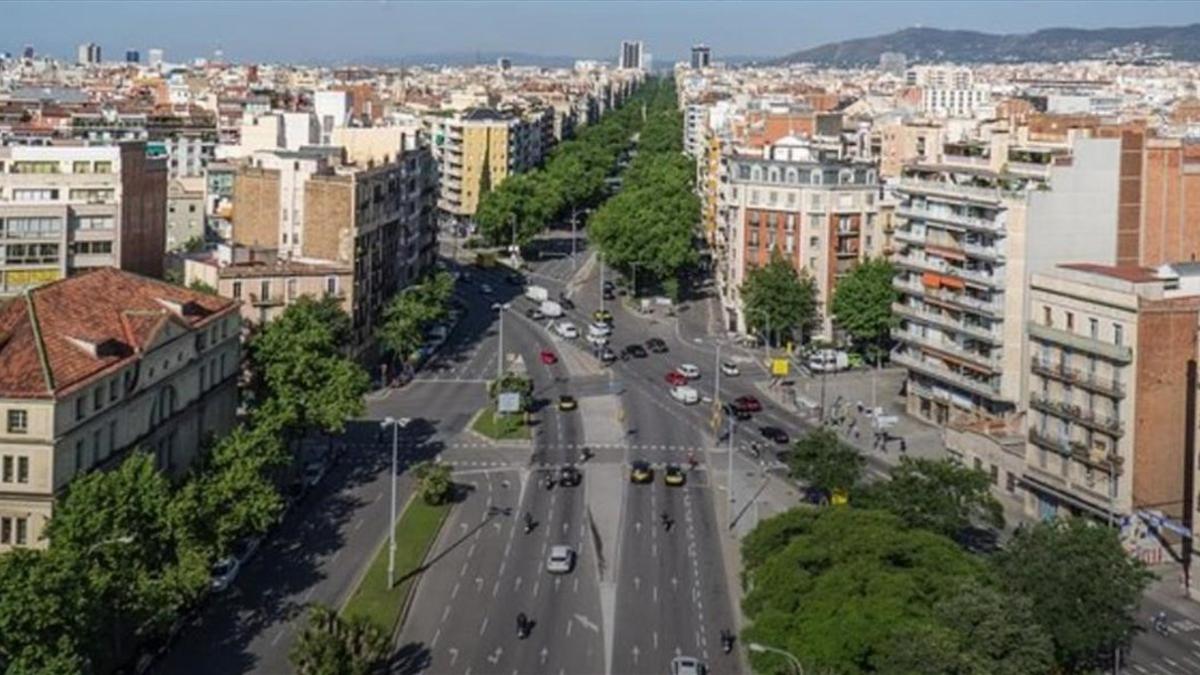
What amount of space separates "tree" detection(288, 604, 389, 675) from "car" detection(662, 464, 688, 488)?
22.6 metres

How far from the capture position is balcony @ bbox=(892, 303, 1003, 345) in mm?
70438

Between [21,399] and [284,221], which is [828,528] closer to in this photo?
[21,399]

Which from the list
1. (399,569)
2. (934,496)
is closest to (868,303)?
(934,496)

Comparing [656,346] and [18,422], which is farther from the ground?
[18,422]

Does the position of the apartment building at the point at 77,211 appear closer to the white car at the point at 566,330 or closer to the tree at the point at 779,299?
the white car at the point at 566,330

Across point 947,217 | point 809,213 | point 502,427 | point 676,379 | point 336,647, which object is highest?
point 809,213

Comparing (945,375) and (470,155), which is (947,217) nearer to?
(945,375)

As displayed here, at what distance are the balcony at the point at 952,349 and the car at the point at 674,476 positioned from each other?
16017mm

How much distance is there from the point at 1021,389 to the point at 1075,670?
26.7 m

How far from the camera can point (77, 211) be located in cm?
7069

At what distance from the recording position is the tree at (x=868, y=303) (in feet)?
288

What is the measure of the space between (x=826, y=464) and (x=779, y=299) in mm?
35743

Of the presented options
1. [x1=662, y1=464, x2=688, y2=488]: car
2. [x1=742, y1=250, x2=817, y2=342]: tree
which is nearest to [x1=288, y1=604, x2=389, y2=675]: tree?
[x1=662, y1=464, x2=688, y2=488]: car

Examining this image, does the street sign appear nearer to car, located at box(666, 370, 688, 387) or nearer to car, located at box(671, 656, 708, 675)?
car, located at box(666, 370, 688, 387)
